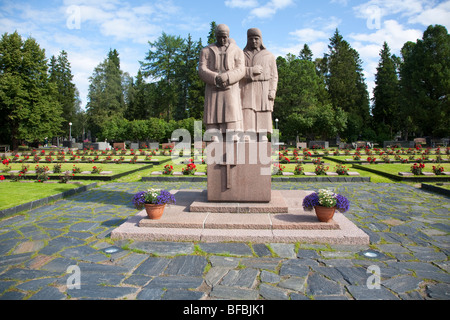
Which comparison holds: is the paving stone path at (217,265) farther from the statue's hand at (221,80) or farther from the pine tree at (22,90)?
the pine tree at (22,90)

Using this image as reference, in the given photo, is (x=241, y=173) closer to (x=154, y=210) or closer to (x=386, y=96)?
(x=154, y=210)

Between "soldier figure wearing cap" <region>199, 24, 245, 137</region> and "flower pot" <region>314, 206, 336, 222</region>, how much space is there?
247cm

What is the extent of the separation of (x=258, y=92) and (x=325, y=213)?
3.20 m

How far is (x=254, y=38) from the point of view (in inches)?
267

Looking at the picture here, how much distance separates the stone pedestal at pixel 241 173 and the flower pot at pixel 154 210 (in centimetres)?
131

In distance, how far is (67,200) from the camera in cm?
820

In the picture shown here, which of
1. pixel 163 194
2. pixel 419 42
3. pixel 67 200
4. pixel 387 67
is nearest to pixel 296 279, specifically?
pixel 163 194

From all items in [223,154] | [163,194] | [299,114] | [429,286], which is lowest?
[429,286]

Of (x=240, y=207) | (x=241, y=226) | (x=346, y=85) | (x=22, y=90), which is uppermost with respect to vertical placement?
(x=346, y=85)

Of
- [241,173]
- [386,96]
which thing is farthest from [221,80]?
[386,96]

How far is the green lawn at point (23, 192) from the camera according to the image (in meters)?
7.25

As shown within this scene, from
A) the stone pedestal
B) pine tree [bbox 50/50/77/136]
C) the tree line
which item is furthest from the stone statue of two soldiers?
pine tree [bbox 50/50/77/136]
